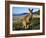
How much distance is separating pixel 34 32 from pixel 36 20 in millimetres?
150

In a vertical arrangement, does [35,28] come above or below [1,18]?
below

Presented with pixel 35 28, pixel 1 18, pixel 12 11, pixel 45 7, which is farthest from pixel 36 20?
pixel 1 18

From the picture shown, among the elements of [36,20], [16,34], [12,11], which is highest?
[12,11]

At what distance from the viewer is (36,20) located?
1.15 metres

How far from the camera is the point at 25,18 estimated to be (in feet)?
3.69

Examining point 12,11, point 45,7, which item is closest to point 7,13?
point 12,11

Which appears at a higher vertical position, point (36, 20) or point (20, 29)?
point (36, 20)

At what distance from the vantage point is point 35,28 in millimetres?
1146

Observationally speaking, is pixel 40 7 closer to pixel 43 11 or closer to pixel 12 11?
pixel 43 11

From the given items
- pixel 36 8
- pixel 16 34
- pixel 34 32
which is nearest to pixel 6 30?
pixel 16 34

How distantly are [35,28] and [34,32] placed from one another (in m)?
0.05

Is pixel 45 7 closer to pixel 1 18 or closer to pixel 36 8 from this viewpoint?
pixel 36 8

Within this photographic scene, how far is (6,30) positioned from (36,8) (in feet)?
1.49

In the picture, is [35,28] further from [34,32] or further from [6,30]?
[6,30]
